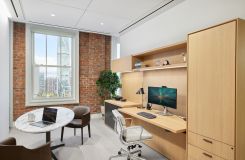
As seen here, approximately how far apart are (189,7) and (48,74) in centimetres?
441

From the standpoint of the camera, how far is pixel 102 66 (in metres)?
5.84

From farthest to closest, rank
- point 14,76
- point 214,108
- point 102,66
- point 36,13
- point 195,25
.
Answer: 1. point 102,66
2. point 14,76
3. point 36,13
4. point 195,25
5. point 214,108

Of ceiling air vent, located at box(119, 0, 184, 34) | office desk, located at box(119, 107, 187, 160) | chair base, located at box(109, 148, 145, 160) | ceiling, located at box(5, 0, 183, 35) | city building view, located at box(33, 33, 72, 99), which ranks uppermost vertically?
ceiling, located at box(5, 0, 183, 35)

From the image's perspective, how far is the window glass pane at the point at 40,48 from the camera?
490 cm

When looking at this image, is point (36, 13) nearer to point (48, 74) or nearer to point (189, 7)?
point (48, 74)

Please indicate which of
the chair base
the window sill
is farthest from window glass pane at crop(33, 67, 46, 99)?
the chair base

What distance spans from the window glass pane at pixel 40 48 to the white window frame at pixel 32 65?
0.12 metres

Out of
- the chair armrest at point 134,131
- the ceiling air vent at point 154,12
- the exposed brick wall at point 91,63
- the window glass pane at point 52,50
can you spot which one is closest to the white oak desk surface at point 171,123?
the chair armrest at point 134,131

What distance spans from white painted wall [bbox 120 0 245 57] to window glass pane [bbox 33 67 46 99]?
2896mm

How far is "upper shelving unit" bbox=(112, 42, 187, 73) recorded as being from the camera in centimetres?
295

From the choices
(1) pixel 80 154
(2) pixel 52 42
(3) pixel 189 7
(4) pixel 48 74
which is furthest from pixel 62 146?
(3) pixel 189 7

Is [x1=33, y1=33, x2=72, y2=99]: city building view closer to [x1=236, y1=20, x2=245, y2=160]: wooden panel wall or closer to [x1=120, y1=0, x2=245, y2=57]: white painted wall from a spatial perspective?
[x1=120, y1=0, x2=245, y2=57]: white painted wall

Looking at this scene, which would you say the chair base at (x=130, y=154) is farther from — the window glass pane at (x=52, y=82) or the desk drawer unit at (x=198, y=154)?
the window glass pane at (x=52, y=82)

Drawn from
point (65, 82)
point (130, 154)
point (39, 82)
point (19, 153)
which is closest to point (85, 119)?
point (130, 154)
